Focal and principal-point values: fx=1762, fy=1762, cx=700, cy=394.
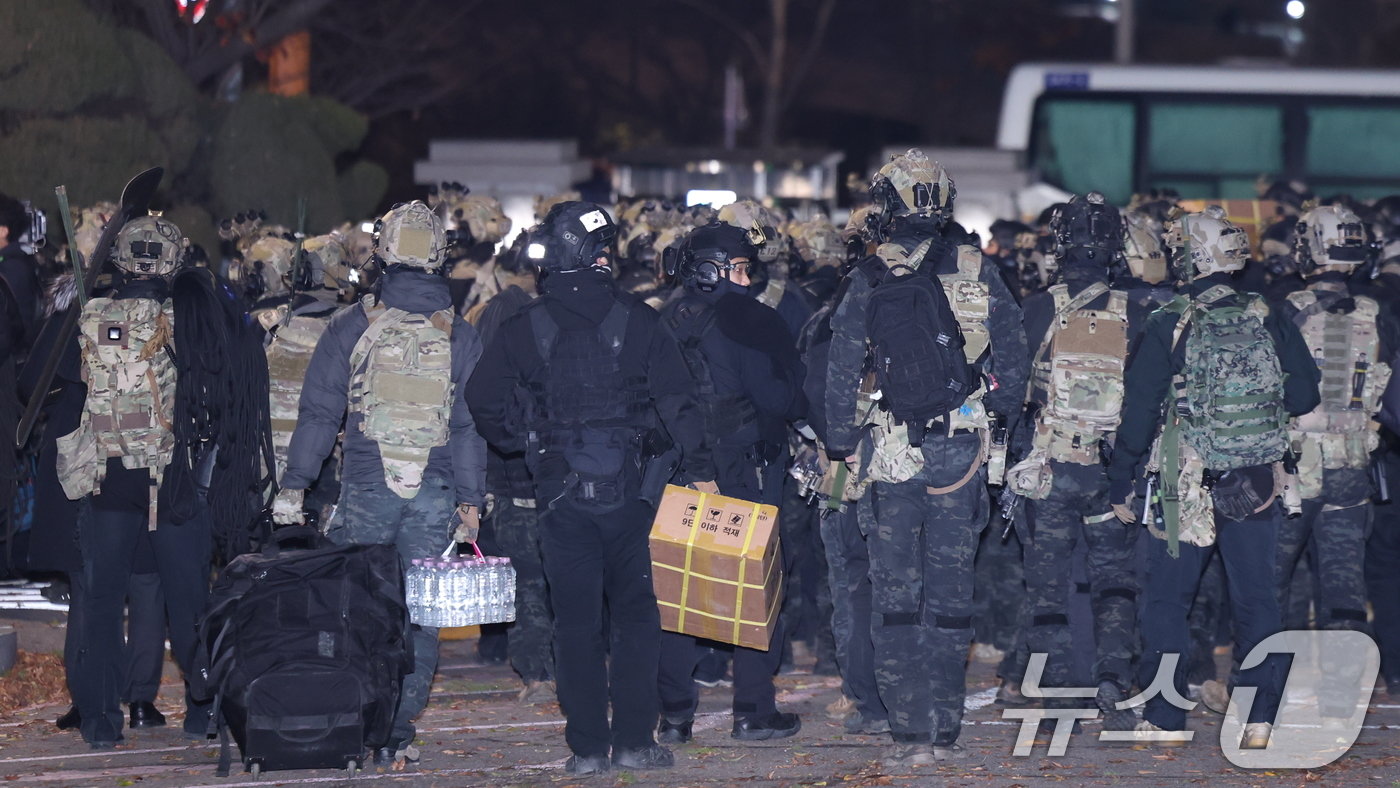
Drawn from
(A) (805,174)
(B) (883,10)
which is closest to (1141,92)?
(A) (805,174)

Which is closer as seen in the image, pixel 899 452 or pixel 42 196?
pixel 899 452

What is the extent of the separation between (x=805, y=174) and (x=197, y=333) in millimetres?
17899

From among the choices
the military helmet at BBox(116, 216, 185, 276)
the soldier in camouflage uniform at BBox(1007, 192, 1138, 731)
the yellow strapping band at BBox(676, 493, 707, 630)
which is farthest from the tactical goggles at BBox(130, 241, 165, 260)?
the soldier in camouflage uniform at BBox(1007, 192, 1138, 731)

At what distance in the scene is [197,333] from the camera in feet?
24.7

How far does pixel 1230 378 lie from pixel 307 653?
401cm

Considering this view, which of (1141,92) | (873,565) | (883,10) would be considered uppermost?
(883,10)

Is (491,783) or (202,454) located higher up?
(202,454)

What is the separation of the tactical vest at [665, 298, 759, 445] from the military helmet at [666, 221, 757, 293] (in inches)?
4.2

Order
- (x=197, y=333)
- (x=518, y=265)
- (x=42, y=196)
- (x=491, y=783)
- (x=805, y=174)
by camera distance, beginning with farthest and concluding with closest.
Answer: (x=805, y=174)
(x=42, y=196)
(x=518, y=265)
(x=197, y=333)
(x=491, y=783)

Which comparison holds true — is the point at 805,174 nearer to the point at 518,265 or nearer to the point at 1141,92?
the point at 1141,92

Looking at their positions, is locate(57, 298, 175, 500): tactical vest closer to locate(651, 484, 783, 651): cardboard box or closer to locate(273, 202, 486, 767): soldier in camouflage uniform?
locate(273, 202, 486, 767): soldier in camouflage uniform

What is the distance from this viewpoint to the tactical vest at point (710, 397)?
25.1ft

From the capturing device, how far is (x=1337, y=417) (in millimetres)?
8336

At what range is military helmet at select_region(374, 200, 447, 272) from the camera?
281 inches
